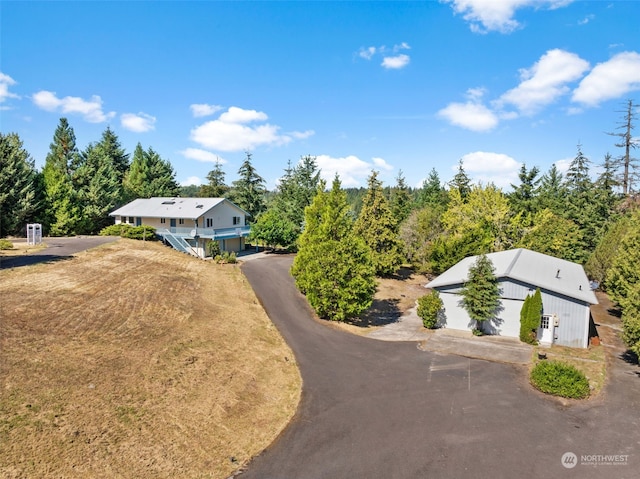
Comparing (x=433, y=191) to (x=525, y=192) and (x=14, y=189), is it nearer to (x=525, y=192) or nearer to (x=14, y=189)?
(x=525, y=192)

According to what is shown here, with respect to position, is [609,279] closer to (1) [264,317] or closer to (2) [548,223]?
(2) [548,223]

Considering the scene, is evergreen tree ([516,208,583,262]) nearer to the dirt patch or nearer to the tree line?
the dirt patch

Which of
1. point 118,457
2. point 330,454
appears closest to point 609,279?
point 330,454

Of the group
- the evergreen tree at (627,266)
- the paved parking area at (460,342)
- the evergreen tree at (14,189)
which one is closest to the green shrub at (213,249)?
the evergreen tree at (14,189)

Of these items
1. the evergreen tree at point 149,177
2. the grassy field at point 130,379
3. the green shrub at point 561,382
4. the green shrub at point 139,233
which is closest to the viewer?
the grassy field at point 130,379

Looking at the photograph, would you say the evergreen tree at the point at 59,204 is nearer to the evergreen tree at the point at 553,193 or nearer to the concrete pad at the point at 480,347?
the concrete pad at the point at 480,347

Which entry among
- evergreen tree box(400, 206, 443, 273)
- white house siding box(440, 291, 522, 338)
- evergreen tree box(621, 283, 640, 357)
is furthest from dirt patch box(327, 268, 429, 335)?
evergreen tree box(621, 283, 640, 357)

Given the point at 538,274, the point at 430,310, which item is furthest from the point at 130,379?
the point at 538,274
